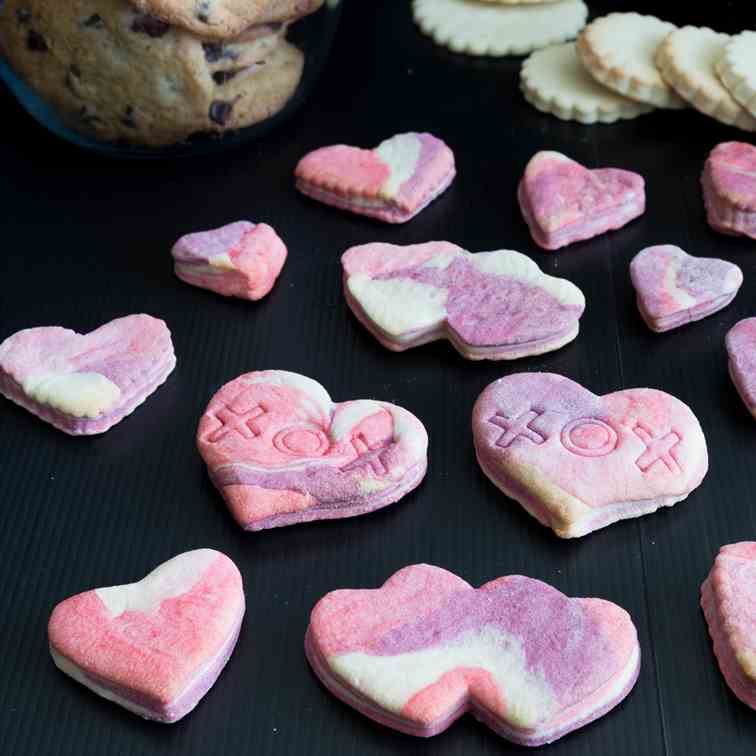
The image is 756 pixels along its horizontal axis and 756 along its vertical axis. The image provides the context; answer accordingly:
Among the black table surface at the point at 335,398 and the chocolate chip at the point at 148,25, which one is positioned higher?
the chocolate chip at the point at 148,25

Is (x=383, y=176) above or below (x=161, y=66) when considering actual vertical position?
below

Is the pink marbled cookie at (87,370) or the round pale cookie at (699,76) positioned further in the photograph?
the round pale cookie at (699,76)

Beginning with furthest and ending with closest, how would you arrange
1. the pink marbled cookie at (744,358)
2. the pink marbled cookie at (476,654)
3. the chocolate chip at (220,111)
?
1. the chocolate chip at (220,111)
2. the pink marbled cookie at (744,358)
3. the pink marbled cookie at (476,654)

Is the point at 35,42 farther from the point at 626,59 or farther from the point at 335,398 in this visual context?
the point at 626,59

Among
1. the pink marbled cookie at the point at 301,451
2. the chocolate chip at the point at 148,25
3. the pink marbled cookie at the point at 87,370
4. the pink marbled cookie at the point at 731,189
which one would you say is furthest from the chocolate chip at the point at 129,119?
the pink marbled cookie at the point at 731,189

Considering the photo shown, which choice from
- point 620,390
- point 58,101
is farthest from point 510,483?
point 58,101

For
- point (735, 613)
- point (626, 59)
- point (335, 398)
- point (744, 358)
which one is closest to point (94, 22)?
point (335, 398)

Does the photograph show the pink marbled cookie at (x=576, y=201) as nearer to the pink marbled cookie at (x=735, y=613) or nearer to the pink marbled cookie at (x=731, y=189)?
the pink marbled cookie at (x=731, y=189)

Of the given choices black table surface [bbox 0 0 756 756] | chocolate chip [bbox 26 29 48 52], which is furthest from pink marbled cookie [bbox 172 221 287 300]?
chocolate chip [bbox 26 29 48 52]

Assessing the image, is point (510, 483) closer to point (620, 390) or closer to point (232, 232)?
point (620, 390)
